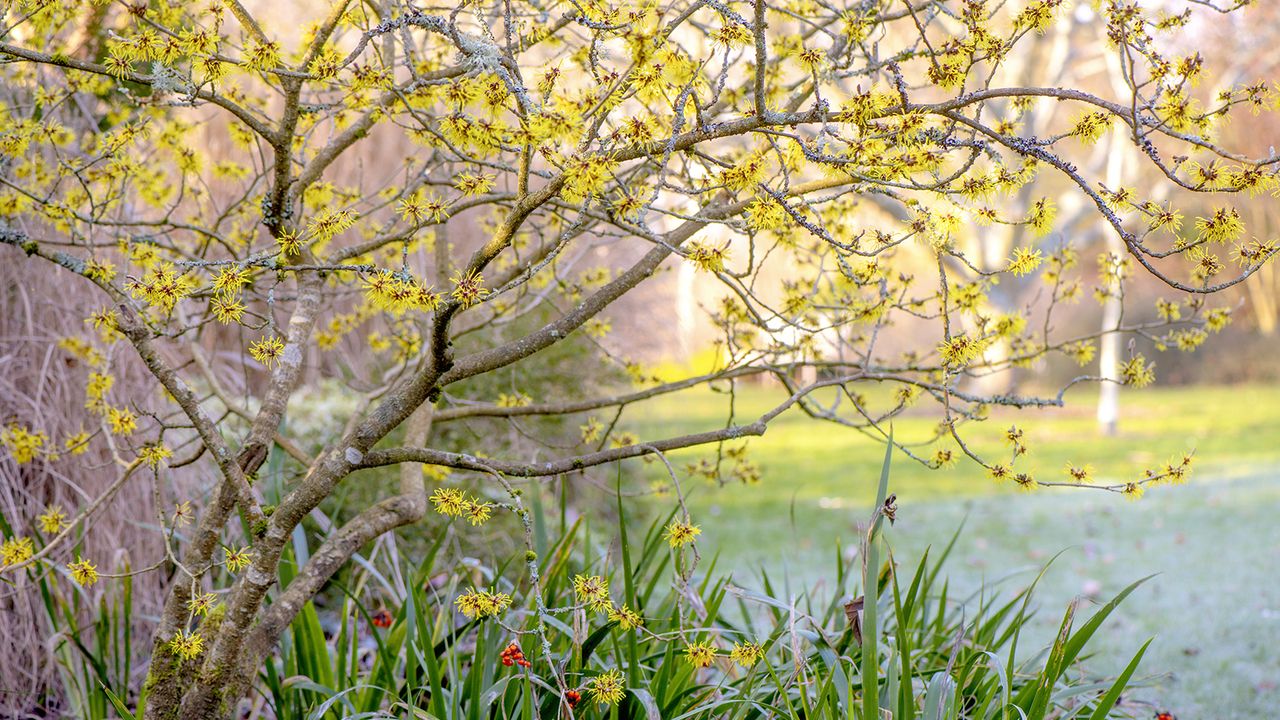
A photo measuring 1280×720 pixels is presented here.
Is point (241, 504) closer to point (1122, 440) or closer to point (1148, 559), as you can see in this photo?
point (1148, 559)

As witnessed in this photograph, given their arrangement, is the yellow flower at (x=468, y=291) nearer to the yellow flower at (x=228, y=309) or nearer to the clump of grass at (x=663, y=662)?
the yellow flower at (x=228, y=309)

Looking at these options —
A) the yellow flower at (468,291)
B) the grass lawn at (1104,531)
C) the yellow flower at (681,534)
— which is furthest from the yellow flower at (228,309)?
the grass lawn at (1104,531)

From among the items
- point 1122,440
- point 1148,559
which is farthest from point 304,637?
point 1122,440

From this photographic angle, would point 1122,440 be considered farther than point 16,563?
Yes

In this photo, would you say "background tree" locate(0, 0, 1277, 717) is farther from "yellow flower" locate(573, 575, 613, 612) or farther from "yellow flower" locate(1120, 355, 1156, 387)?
"yellow flower" locate(573, 575, 613, 612)

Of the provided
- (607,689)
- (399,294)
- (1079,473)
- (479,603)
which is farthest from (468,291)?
(1079,473)

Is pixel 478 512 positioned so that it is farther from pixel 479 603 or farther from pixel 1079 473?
pixel 1079 473

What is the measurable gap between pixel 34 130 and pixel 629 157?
1532 mm

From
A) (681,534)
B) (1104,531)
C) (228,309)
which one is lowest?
(1104,531)

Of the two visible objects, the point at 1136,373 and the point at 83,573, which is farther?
the point at 1136,373

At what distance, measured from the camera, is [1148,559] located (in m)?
6.96

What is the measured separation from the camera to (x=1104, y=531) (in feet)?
26.2

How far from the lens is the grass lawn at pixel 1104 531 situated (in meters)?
4.62

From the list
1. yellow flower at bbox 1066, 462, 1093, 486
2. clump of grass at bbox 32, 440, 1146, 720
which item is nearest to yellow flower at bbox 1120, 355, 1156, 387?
yellow flower at bbox 1066, 462, 1093, 486
